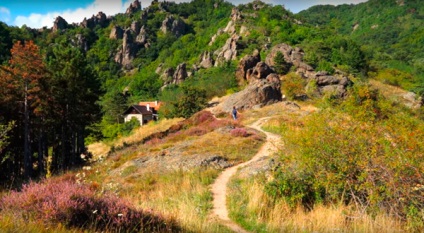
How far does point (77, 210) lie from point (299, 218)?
5.34 meters

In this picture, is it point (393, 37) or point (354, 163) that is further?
point (393, 37)

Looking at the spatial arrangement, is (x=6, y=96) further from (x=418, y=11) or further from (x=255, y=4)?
(x=418, y=11)

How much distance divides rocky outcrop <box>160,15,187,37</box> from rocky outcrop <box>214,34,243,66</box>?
7710 centimetres

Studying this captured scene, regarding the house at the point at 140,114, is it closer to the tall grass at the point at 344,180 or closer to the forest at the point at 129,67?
the forest at the point at 129,67

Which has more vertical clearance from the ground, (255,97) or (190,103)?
(255,97)

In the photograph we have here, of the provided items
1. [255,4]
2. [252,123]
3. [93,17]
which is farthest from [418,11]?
[252,123]

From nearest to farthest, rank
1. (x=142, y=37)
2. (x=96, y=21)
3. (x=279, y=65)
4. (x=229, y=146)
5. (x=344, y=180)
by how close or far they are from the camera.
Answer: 1. (x=344, y=180)
2. (x=229, y=146)
3. (x=279, y=65)
4. (x=142, y=37)
5. (x=96, y=21)

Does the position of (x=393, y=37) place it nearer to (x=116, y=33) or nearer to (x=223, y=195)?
(x=116, y=33)

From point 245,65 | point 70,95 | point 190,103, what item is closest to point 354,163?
point 70,95

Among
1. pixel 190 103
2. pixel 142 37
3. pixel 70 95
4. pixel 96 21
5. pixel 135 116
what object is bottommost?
pixel 135 116

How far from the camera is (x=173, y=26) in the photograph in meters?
173

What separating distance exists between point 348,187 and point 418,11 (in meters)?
215

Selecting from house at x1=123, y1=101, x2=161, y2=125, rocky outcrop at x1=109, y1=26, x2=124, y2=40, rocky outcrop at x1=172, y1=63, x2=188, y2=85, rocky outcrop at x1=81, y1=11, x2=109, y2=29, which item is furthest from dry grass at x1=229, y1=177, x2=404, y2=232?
rocky outcrop at x1=81, y1=11, x2=109, y2=29

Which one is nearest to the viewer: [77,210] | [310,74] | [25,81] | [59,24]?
[77,210]
